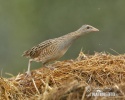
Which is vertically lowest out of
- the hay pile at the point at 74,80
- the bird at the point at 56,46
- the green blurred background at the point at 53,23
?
the hay pile at the point at 74,80

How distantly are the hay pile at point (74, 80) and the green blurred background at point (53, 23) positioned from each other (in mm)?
17939

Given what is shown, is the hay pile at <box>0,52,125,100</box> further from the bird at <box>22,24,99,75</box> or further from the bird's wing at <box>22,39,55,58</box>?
the bird's wing at <box>22,39,55,58</box>

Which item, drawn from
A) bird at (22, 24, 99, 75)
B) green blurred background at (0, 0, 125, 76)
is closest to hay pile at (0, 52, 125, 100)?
bird at (22, 24, 99, 75)

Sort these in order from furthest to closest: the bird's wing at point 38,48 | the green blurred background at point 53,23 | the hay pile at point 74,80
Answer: the green blurred background at point 53,23, the bird's wing at point 38,48, the hay pile at point 74,80

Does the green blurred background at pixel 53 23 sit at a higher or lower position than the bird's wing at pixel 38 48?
higher

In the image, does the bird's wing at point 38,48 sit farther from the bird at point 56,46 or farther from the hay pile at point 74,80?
the hay pile at point 74,80

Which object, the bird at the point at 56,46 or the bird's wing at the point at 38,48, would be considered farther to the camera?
the bird's wing at the point at 38,48

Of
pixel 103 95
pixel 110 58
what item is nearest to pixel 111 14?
pixel 110 58

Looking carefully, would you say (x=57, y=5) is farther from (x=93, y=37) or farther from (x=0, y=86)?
(x=0, y=86)

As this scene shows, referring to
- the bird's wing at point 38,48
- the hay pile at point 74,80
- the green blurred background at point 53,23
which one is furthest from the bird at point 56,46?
the green blurred background at point 53,23

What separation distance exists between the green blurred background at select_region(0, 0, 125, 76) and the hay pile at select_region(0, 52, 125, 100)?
17.9 meters

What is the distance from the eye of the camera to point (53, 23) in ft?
117

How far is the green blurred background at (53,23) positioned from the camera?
31.8 meters

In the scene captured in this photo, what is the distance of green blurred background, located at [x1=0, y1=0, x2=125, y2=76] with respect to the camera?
31.8 m
